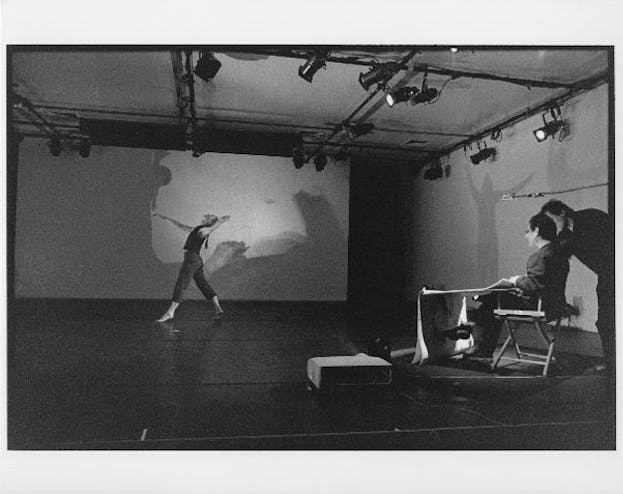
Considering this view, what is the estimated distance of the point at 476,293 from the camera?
2.86 m

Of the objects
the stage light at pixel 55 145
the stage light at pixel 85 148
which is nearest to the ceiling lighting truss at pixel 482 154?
the stage light at pixel 85 148

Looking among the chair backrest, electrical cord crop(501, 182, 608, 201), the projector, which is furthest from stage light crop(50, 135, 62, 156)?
the chair backrest

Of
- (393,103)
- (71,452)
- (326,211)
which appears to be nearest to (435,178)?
(393,103)


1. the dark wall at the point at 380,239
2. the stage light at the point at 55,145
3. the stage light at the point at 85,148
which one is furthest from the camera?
the dark wall at the point at 380,239

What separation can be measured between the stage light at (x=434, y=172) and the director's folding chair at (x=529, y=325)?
850 millimetres

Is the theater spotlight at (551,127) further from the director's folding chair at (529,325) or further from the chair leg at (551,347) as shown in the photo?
the chair leg at (551,347)

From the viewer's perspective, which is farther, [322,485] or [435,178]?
[435,178]

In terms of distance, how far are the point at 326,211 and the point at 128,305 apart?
1.24 meters

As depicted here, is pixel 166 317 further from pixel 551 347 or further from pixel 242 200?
pixel 551 347

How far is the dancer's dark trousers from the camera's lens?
280cm

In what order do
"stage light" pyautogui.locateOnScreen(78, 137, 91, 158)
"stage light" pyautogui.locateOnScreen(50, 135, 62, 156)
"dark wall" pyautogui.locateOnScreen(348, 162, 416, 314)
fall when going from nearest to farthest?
1. "stage light" pyautogui.locateOnScreen(50, 135, 62, 156)
2. "stage light" pyautogui.locateOnScreen(78, 137, 91, 158)
3. "dark wall" pyautogui.locateOnScreen(348, 162, 416, 314)

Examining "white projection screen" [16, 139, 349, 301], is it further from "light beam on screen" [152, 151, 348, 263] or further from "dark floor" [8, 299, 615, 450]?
"dark floor" [8, 299, 615, 450]

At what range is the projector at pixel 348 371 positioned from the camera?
274 cm
